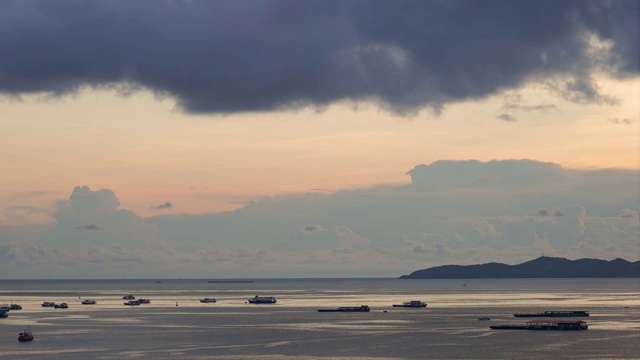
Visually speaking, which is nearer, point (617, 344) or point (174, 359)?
point (174, 359)

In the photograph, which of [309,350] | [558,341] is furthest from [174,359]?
[558,341]

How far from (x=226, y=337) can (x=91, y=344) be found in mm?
26679

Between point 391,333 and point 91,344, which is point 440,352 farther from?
point 91,344

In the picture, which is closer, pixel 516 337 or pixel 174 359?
pixel 174 359

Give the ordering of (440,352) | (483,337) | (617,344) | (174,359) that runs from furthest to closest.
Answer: (483,337), (617,344), (440,352), (174,359)

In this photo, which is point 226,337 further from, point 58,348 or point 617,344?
point 617,344

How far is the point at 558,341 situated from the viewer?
181875 millimetres

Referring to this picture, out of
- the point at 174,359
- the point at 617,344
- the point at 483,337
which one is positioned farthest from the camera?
the point at 483,337

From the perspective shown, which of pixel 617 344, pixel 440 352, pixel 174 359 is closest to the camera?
pixel 174 359

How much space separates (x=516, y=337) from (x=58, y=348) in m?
84.0

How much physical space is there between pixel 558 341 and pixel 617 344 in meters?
13.1

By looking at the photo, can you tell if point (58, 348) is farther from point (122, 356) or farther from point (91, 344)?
point (122, 356)

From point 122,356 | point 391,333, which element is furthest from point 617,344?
point 122,356

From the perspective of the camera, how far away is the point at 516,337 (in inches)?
7431
